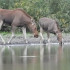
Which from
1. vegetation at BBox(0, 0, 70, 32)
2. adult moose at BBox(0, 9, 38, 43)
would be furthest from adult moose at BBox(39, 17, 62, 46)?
vegetation at BBox(0, 0, 70, 32)

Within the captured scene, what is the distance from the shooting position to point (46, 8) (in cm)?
3028

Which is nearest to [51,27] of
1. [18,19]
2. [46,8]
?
[18,19]

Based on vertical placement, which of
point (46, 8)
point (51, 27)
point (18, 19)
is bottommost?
point (51, 27)

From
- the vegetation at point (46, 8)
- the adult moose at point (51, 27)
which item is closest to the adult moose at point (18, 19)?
the adult moose at point (51, 27)

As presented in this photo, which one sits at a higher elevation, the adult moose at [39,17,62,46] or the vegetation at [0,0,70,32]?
the vegetation at [0,0,70,32]

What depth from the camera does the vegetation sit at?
2991cm

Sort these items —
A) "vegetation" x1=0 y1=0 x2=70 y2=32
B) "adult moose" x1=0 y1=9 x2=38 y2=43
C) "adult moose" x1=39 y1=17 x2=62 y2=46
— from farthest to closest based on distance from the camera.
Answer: "vegetation" x1=0 y1=0 x2=70 y2=32
"adult moose" x1=39 y1=17 x2=62 y2=46
"adult moose" x1=0 y1=9 x2=38 y2=43

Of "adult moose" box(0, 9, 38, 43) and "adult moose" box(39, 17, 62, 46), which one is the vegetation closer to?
"adult moose" box(39, 17, 62, 46)

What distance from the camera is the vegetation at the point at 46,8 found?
29906 mm

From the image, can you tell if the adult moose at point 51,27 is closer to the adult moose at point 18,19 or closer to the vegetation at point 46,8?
the adult moose at point 18,19

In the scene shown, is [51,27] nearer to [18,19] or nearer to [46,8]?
[18,19]

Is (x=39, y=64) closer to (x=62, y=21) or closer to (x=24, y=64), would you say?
(x=24, y=64)

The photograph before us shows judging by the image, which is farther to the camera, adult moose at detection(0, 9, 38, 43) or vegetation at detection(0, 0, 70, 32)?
vegetation at detection(0, 0, 70, 32)

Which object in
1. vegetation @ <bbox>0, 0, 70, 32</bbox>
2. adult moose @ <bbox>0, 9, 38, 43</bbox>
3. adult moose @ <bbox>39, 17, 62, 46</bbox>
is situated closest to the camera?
adult moose @ <bbox>0, 9, 38, 43</bbox>
